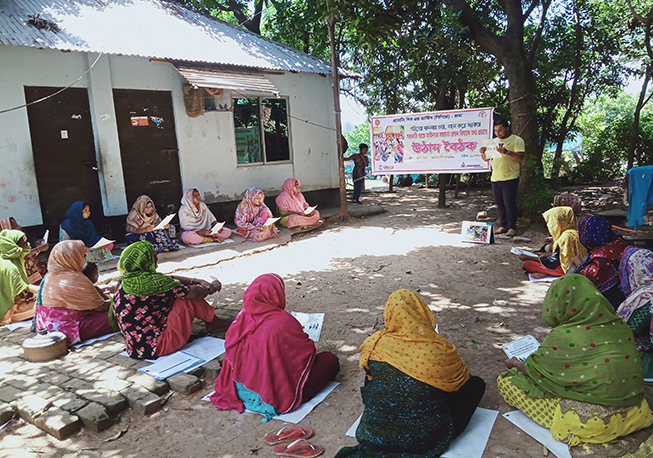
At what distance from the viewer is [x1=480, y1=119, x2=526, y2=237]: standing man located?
724 centimetres

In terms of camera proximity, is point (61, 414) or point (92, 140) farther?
point (92, 140)

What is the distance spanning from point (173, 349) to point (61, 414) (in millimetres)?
1002

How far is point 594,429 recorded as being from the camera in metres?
2.45

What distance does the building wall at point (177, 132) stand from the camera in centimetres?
692

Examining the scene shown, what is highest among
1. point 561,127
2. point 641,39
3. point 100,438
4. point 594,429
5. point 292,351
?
point 641,39

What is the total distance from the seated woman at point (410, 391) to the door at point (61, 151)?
21.7ft

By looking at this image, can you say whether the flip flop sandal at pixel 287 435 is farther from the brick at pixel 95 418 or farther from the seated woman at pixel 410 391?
the brick at pixel 95 418

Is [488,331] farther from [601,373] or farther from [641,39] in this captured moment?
[641,39]

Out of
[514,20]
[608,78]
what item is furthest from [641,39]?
[514,20]

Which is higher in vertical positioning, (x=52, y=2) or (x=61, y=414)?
(x=52, y=2)

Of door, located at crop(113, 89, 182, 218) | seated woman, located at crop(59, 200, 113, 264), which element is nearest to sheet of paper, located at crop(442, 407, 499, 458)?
seated woman, located at crop(59, 200, 113, 264)

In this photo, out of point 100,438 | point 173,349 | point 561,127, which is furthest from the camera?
point 561,127

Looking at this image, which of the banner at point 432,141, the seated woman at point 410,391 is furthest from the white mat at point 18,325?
the banner at point 432,141

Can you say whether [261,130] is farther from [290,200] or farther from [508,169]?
[508,169]
